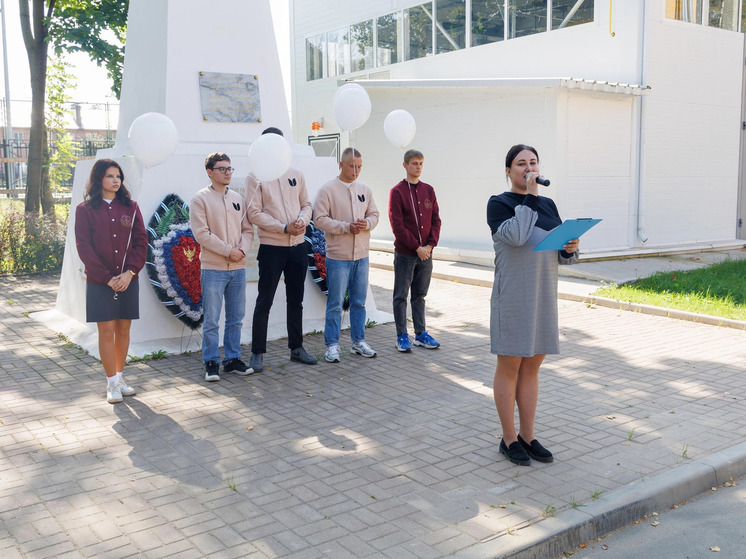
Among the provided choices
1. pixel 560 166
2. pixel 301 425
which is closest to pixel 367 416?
pixel 301 425

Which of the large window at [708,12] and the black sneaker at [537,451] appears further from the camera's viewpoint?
the large window at [708,12]

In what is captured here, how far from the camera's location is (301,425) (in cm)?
561

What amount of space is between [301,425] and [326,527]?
171 centimetres

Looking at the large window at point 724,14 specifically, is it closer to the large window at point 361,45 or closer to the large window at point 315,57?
the large window at point 361,45

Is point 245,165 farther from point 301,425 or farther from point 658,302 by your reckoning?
point 658,302

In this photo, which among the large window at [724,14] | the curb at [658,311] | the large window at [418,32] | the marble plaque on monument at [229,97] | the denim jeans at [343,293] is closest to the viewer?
the denim jeans at [343,293]

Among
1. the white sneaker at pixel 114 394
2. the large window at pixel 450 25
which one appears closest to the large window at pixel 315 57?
the large window at pixel 450 25

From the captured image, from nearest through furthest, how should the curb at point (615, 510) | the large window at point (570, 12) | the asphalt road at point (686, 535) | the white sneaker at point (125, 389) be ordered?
the curb at point (615, 510)
the asphalt road at point (686, 535)
the white sneaker at point (125, 389)
the large window at point (570, 12)

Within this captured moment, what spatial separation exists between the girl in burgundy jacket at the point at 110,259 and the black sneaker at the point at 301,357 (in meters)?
1.77

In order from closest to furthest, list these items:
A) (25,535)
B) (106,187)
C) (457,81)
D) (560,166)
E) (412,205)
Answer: (25,535)
(106,187)
(412,205)
(560,166)
(457,81)

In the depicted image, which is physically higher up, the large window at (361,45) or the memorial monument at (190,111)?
the large window at (361,45)

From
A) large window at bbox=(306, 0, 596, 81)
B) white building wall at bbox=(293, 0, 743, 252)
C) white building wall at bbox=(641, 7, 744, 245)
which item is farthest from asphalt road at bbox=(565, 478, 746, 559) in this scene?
large window at bbox=(306, 0, 596, 81)

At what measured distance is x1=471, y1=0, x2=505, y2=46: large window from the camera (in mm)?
17000

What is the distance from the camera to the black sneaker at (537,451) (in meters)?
4.81
